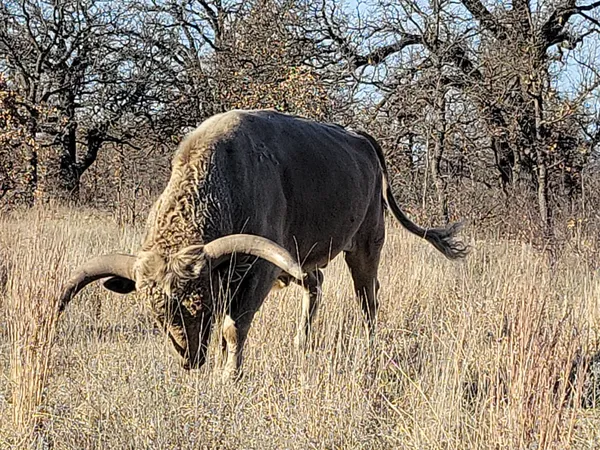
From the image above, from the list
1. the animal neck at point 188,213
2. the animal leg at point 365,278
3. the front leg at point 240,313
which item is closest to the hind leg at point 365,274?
the animal leg at point 365,278

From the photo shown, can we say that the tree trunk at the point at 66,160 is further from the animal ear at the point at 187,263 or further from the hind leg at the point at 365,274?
the animal ear at the point at 187,263

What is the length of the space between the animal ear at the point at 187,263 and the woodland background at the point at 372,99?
692 centimetres

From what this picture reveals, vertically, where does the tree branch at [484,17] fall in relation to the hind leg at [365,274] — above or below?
above

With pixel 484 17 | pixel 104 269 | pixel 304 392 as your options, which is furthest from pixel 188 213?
pixel 484 17

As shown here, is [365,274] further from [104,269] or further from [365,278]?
[104,269]

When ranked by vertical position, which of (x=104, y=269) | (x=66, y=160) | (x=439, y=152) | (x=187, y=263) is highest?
(x=439, y=152)

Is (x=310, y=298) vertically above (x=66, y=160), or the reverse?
(x=66, y=160)

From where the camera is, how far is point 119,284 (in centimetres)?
455

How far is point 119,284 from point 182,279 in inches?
21.4

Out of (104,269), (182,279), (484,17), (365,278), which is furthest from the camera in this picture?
(484,17)

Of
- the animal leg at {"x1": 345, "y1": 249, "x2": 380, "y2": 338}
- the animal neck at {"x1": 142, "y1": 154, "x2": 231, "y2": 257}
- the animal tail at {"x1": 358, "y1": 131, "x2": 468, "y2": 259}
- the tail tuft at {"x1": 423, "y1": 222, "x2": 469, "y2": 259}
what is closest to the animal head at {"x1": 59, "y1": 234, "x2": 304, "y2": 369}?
the animal neck at {"x1": 142, "y1": 154, "x2": 231, "y2": 257}

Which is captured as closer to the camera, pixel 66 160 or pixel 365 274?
pixel 365 274

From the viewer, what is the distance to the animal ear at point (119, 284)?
4.52 meters

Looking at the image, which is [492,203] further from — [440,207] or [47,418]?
[47,418]
